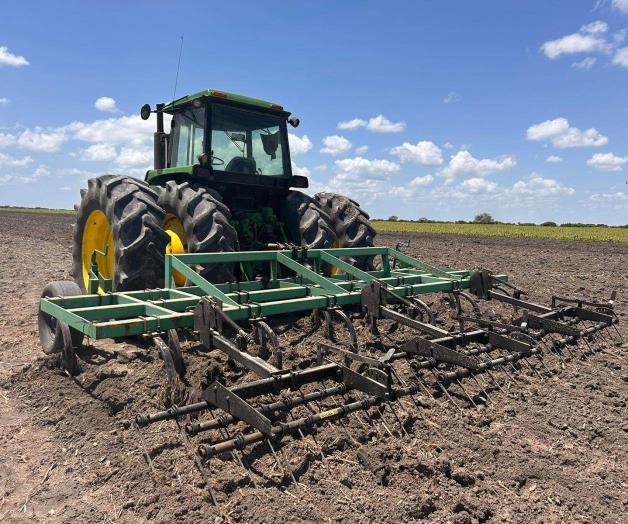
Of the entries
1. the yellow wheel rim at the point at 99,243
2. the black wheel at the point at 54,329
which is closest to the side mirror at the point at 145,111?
the yellow wheel rim at the point at 99,243

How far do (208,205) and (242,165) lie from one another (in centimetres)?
135

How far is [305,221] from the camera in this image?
5.60 meters

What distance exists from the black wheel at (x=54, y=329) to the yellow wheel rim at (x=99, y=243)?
0.88 meters

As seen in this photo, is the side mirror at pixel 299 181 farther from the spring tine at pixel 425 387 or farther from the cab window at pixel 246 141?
the spring tine at pixel 425 387

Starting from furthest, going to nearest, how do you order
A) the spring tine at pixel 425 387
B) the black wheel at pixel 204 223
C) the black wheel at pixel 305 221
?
1. the black wheel at pixel 305 221
2. the black wheel at pixel 204 223
3. the spring tine at pixel 425 387

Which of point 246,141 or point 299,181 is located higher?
point 246,141

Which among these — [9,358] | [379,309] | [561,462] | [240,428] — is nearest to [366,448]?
[240,428]

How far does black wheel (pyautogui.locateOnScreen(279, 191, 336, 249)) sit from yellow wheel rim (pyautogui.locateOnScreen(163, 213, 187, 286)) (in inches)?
46.8

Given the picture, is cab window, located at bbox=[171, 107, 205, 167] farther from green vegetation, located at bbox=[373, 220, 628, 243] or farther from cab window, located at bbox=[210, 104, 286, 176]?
green vegetation, located at bbox=[373, 220, 628, 243]

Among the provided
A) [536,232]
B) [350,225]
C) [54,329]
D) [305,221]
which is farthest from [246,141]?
[536,232]

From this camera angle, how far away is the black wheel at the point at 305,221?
552cm

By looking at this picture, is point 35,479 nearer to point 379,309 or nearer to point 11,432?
point 11,432

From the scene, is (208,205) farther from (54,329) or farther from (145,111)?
(145,111)

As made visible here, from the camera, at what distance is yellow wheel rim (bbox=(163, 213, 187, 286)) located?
5.05m
